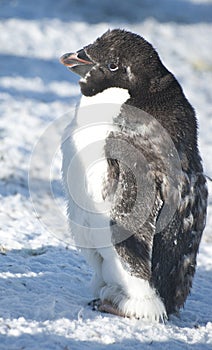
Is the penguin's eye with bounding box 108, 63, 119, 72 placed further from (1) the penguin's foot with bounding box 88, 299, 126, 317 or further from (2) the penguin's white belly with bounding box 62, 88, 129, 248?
(1) the penguin's foot with bounding box 88, 299, 126, 317

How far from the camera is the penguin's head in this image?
12.5 feet

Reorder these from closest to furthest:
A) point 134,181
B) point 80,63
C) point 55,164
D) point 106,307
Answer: point 134,181, point 106,307, point 80,63, point 55,164

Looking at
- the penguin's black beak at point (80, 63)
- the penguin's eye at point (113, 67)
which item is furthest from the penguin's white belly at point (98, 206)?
the penguin's black beak at point (80, 63)

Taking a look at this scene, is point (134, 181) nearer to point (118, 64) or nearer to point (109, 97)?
point (109, 97)

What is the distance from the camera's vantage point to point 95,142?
3.71m

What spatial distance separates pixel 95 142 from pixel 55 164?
2969 mm

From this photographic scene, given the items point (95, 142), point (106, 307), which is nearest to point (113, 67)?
point (95, 142)

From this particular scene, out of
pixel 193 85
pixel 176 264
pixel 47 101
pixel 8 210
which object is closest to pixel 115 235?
pixel 176 264

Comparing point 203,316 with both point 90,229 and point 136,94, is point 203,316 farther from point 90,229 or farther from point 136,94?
point 136,94

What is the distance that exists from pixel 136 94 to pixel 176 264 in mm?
923

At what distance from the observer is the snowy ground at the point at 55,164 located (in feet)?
11.8

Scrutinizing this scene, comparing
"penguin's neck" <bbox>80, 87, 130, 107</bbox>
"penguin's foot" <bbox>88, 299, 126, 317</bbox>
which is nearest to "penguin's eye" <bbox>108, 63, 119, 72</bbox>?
"penguin's neck" <bbox>80, 87, 130, 107</bbox>

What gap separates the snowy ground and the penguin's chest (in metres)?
0.59

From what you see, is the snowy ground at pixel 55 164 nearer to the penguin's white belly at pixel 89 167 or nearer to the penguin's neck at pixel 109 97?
the penguin's white belly at pixel 89 167
